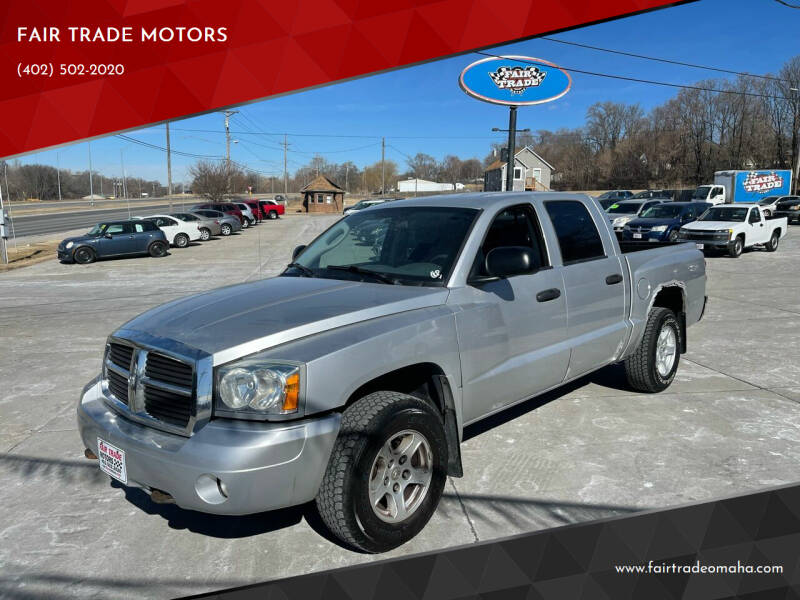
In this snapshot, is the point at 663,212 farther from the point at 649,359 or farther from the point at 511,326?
the point at 511,326

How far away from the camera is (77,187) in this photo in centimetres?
12138

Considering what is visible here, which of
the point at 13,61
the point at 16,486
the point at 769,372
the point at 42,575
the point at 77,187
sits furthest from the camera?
the point at 77,187

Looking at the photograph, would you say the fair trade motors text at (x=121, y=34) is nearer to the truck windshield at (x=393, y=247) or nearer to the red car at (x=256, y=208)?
the truck windshield at (x=393, y=247)

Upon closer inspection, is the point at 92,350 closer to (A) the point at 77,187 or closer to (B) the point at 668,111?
(B) the point at 668,111

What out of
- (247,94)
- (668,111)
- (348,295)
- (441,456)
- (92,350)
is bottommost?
(92,350)

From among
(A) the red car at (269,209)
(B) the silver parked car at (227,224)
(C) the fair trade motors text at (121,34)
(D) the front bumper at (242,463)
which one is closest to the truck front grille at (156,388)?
(D) the front bumper at (242,463)

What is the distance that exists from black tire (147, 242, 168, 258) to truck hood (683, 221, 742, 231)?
18.9 m

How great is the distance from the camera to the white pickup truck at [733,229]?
18.4 meters

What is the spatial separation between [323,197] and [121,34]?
56930 millimetres

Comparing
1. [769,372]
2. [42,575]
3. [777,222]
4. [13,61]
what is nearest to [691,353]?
[769,372]

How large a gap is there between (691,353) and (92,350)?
7595 millimetres

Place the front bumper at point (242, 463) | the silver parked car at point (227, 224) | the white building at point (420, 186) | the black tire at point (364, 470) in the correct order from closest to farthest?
1. the front bumper at point (242, 463)
2. the black tire at point (364, 470)
3. the silver parked car at point (227, 224)
4. the white building at point (420, 186)

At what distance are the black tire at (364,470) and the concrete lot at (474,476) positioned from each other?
0.57ft

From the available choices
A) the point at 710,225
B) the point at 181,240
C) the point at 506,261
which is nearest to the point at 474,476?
the point at 506,261
